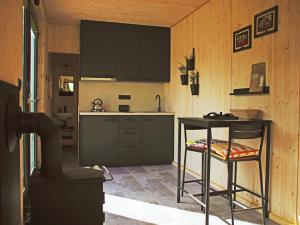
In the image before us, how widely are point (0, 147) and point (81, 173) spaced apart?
720 millimetres

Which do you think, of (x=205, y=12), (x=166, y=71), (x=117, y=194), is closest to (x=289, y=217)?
(x=117, y=194)

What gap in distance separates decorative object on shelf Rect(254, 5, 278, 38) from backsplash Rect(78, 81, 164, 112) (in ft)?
9.32

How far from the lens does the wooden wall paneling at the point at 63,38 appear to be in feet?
16.5

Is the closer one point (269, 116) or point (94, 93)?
point (269, 116)

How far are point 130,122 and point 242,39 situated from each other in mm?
2413

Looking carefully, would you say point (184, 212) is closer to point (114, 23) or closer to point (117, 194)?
point (117, 194)

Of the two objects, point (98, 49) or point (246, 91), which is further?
point (98, 49)

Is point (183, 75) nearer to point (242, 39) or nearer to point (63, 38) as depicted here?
point (242, 39)

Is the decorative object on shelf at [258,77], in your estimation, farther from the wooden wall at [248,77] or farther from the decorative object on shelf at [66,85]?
the decorative object on shelf at [66,85]

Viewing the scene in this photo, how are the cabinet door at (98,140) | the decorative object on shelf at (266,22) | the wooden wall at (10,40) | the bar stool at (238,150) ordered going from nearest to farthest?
the wooden wall at (10,40)
the bar stool at (238,150)
the decorative object on shelf at (266,22)
the cabinet door at (98,140)

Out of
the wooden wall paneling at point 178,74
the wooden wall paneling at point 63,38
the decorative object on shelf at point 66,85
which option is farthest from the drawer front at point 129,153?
the decorative object on shelf at point 66,85

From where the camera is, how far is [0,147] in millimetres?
1025

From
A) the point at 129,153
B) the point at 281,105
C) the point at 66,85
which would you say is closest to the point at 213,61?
the point at 281,105

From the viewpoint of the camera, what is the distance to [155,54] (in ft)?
16.9
